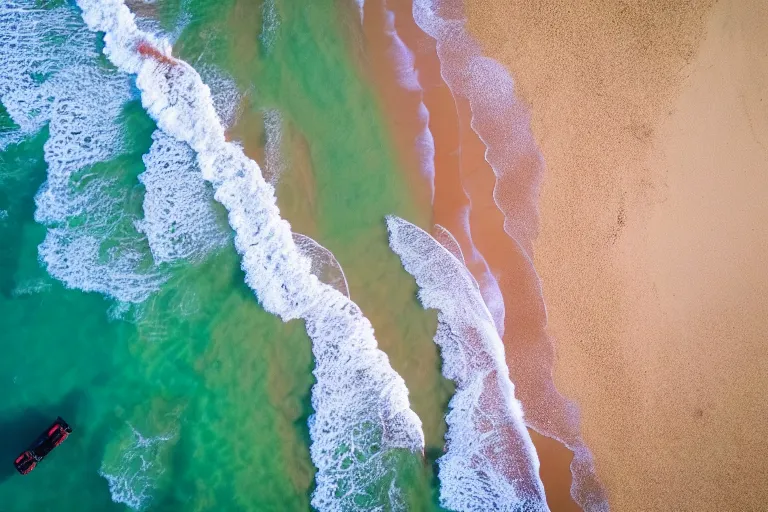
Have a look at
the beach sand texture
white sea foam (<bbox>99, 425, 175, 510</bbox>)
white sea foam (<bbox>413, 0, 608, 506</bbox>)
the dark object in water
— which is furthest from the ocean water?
the beach sand texture

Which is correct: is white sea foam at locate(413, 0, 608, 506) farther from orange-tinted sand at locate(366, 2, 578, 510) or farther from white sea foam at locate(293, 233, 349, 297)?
white sea foam at locate(293, 233, 349, 297)

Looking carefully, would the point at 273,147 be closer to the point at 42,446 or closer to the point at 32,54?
the point at 32,54

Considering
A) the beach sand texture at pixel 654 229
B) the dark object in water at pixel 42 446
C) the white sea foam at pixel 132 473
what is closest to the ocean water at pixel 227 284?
the white sea foam at pixel 132 473

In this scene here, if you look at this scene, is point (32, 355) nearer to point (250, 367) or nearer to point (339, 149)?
point (250, 367)

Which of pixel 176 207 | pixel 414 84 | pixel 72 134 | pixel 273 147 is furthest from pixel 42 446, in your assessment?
pixel 414 84

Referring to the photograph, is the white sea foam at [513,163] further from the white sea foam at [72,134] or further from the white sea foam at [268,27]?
the white sea foam at [72,134]
